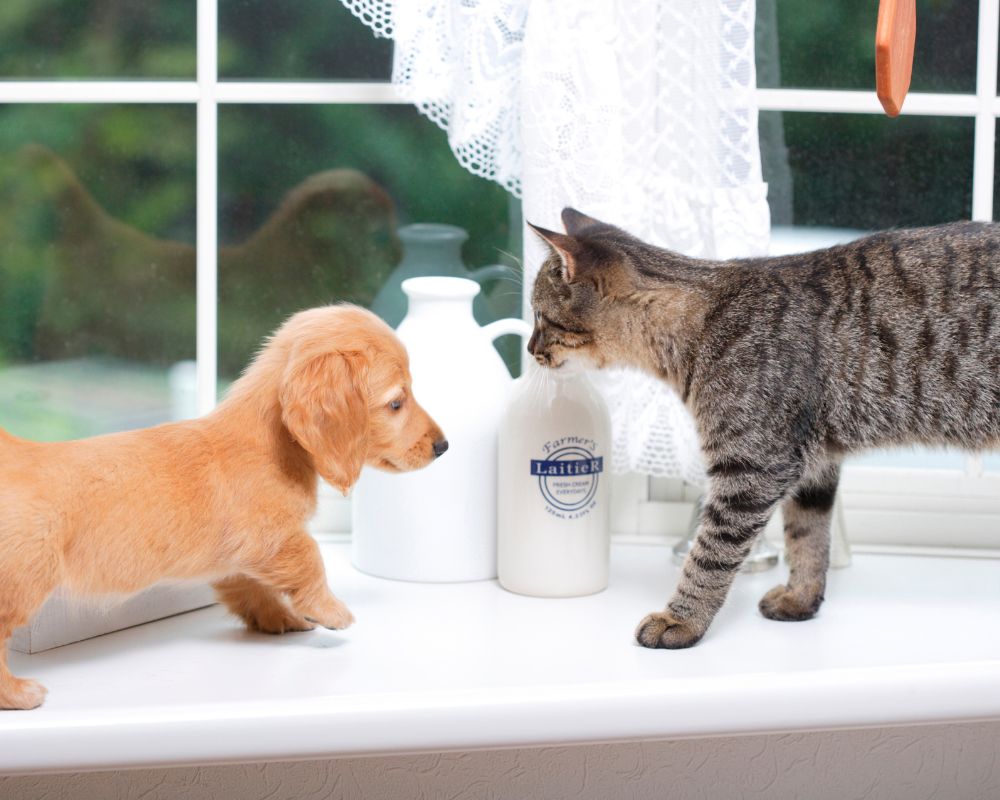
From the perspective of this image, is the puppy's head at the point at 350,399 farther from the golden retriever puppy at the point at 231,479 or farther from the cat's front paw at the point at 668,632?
the cat's front paw at the point at 668,632

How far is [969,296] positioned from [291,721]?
2.56 ft

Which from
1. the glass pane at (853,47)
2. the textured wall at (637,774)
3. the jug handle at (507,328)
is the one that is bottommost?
the textured wall at (637,774)

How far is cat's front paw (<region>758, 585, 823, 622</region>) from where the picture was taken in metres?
1.19

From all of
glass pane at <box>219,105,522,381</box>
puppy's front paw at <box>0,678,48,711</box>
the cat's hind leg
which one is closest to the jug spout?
glass pane at <box>219,105,522,381</box>

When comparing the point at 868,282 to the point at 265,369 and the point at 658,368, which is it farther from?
the point at 265,369

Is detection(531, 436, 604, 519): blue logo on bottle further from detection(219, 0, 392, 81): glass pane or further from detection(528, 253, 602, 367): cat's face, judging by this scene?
detection(219, 0, 392, 81): glass pane

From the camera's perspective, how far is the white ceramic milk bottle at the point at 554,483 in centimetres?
122

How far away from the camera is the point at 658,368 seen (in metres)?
1.17

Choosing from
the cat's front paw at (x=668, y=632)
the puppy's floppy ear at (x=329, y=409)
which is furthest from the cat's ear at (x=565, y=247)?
the cat's front paw at (x=668, y=632)

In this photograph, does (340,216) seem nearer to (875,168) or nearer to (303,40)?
(303,40)

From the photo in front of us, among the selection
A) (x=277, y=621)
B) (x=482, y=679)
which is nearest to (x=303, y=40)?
(x=277, y=621)

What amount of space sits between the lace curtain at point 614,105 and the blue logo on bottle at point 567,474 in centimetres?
13

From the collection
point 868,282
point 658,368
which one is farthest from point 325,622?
point 868,282

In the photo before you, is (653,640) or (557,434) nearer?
(653,640)
